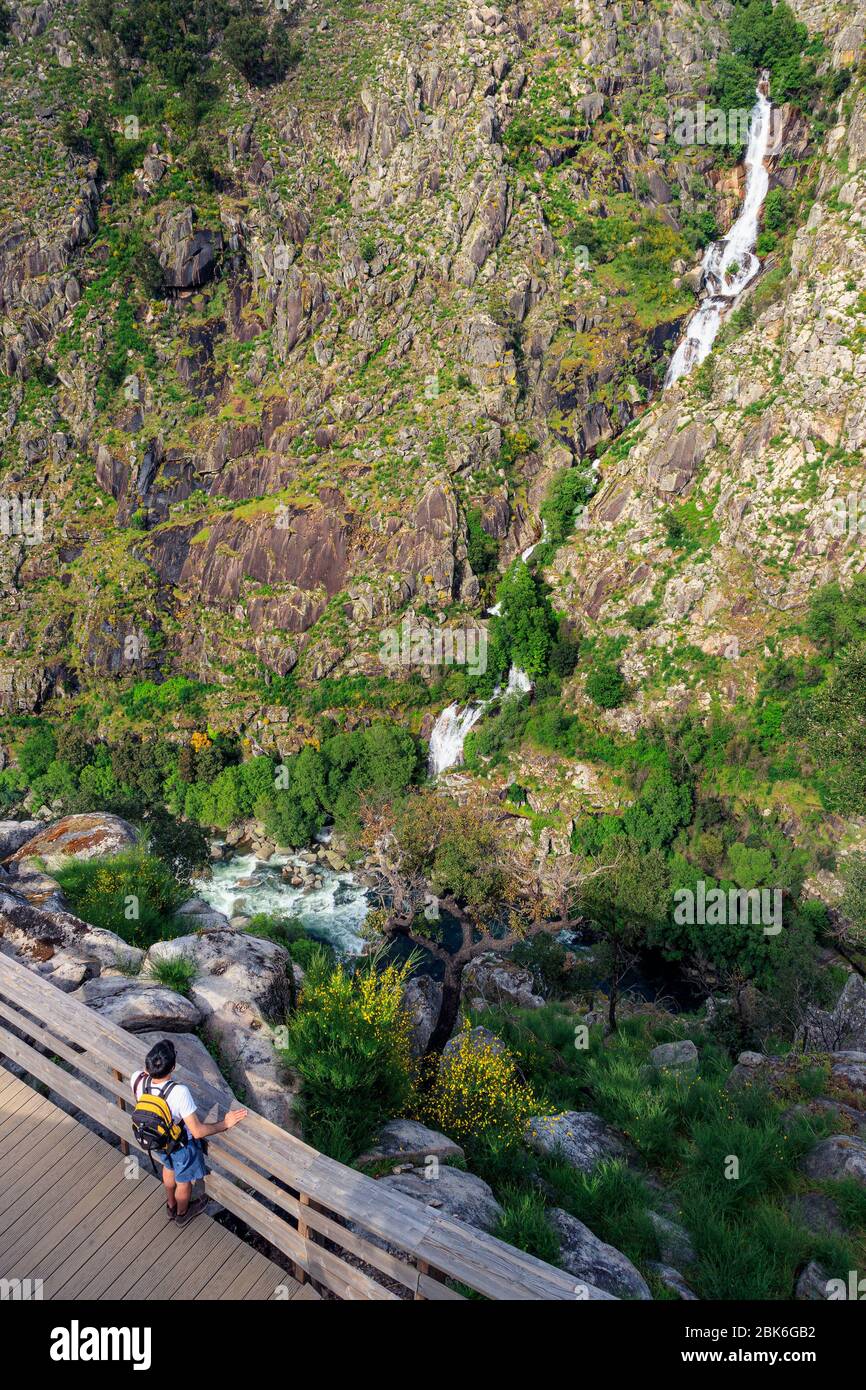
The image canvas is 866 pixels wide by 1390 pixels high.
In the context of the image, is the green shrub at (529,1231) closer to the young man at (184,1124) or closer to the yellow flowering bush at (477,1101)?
the yellow flowering bush at (477,1101)

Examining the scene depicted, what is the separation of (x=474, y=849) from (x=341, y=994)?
26.4 meters

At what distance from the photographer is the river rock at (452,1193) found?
897 centimetres

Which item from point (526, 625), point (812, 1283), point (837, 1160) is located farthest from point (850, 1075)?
point (526, 625)

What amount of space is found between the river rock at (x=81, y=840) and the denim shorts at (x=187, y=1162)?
1793cm

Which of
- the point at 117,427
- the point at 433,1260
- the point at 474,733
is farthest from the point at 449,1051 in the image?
the point at 117,427

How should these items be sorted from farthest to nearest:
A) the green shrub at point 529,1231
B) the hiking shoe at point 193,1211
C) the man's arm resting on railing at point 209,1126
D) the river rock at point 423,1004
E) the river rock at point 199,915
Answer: the river rock at point 423,1004 → the river rock at point 199,915 → the green shrub at point 529,1231 → the hiking shoe at point 193,1211 → the man's arm resting on railing at point 209,1126

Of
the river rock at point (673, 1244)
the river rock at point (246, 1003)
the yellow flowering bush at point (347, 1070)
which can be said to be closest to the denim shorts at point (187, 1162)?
the yellow flowering bush at point (347, 1070)

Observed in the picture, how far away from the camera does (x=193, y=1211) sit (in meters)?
8.23

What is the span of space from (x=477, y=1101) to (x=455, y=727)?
2194 inches

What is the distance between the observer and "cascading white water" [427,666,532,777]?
67.1 meters

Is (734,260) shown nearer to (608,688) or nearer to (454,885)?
(608,688)

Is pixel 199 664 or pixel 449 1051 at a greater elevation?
pixel 449 1051
